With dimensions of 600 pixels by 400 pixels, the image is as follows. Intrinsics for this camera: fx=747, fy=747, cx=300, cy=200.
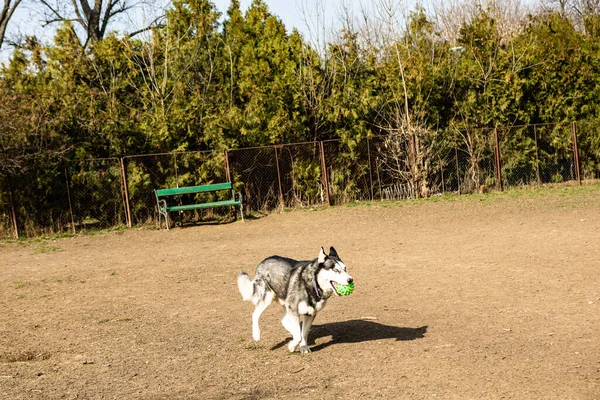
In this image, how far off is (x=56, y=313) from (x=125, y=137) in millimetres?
11888

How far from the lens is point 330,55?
998 inches

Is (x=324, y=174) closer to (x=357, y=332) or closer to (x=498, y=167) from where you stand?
(x=498, y=167)

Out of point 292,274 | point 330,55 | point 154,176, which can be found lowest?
point 292,274

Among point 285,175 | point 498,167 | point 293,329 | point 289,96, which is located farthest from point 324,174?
point 293,329

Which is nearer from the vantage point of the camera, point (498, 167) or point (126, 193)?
point (126, 193)

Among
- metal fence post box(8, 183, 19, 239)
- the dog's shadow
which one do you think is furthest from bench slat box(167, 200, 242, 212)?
the dog's shadow

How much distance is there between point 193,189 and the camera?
2122 cm

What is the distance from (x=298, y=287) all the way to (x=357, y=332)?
1.17 meters

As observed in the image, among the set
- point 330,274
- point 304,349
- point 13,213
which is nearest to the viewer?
point 330,274

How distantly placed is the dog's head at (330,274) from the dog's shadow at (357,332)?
2.69 ft

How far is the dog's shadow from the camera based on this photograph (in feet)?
27.4

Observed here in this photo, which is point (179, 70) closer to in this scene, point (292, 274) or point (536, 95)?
point (536, 95)

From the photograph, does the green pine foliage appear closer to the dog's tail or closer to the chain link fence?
the chain link fence

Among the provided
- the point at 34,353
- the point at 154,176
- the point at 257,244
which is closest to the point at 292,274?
the point at 34,353
